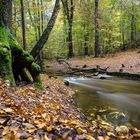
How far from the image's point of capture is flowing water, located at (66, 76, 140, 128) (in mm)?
8834

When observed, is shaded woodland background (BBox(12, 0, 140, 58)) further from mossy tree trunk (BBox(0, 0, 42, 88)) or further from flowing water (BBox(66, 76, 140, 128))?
mossy tree trunk (BBox(0, 0, 42, 88))

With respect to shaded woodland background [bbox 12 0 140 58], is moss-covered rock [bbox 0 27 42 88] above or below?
below

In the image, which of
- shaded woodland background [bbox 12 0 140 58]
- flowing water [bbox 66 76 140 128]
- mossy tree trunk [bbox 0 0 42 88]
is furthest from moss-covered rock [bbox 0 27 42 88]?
shaded woodland background [bbox 12 0 140 58]

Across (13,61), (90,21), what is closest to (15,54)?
(13,61)

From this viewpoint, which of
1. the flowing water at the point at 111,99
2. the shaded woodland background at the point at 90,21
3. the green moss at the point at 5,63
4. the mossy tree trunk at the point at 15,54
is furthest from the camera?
the shaded woodland background at the point at 90,21

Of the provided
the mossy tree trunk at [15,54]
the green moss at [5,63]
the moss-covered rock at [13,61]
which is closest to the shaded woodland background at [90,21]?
the mossy tree trunk at [15,54]

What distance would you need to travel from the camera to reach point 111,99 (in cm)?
1188

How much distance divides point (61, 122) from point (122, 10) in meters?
35.4

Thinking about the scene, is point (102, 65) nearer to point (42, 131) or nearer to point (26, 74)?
point (26, 74)

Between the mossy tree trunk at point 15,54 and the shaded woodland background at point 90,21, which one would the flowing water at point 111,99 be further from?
the shaded woodland background at point 90,21

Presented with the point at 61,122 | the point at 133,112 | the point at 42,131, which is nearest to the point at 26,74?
the point at 133,112

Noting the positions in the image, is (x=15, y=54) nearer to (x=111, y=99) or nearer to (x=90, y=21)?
(x=111, y=99)

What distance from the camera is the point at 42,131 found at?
14.5ft

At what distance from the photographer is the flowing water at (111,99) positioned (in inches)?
348
